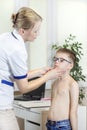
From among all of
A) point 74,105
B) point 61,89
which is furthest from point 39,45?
point 74,105

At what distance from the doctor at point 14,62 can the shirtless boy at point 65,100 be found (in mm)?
420

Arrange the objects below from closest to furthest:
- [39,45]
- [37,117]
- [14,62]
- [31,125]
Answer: [14,62], [37,117], [31,125], [39,45]

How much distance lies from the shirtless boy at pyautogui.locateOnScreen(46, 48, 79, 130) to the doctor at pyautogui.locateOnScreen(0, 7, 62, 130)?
1.38ft

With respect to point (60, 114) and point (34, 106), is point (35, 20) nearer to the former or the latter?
point (60, 114)

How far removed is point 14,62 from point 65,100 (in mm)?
700

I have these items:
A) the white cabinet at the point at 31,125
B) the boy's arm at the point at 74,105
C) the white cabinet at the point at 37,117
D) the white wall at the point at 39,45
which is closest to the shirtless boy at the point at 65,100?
the boy's arm at the point at 74,105

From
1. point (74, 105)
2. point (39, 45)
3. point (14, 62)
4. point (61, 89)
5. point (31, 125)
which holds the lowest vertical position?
point (31, 125)

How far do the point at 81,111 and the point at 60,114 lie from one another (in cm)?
38

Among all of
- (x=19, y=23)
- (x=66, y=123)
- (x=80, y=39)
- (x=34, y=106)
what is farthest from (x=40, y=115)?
(x=80, y=39)

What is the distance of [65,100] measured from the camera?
2.39m

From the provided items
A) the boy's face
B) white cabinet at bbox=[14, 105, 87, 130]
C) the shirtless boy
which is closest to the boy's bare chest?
the shirtless boy

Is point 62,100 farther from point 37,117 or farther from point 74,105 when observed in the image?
point 37,117

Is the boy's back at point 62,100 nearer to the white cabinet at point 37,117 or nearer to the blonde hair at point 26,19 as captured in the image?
the white cabinet at point 37,117

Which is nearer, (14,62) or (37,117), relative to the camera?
(14,62)
